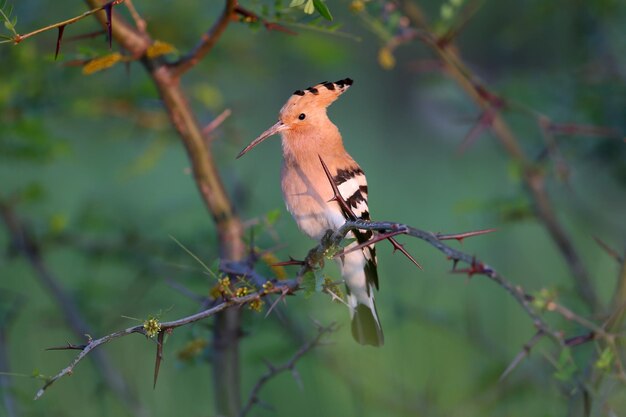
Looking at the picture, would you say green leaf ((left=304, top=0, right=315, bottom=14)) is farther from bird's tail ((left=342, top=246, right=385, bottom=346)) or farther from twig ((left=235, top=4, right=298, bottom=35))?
bird's tail ((left=342, top=246, right=385, bottom=346))

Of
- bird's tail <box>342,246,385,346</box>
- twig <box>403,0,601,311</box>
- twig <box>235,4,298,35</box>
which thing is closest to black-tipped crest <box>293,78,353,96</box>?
twig <box>235,4,298,35</box>

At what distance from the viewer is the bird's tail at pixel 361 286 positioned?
76.0 inches

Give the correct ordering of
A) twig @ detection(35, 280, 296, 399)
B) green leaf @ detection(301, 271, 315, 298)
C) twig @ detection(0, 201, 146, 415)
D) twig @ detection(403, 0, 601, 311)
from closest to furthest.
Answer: twig @ detection(35, 280, 296, 399)
green leaf @ detection(301, 271, 315, 298)
twig @ detection(403, 0, 601, 311)
twig @ detection(0, 201, 146, 415)

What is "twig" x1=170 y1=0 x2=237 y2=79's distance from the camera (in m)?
1.63

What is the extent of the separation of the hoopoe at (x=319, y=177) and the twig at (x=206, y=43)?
20cm

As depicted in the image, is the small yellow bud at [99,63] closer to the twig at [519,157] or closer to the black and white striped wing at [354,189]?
the black and white striped wing at [354,189]

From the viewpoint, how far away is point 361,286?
1.98 meters

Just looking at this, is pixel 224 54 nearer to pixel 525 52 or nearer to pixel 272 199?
pixel 272 199

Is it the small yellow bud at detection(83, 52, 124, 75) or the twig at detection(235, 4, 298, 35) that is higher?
the twig at detection(235, 4, 298, 35)

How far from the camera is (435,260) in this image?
170 inches

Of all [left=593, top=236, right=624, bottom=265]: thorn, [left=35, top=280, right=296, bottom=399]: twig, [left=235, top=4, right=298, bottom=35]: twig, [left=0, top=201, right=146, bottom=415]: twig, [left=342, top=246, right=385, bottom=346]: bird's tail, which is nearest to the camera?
[left=35, top=280, right=296, bottom=399]: twig

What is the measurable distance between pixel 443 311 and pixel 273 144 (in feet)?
9.54

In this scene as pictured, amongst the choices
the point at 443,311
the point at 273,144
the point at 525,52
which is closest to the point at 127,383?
the point at 443,311

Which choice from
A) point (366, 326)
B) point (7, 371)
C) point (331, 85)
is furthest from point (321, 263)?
point (7, 371)
